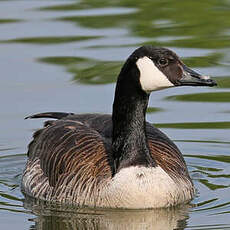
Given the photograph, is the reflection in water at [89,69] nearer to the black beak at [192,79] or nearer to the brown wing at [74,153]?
the brown wing at [74,153]

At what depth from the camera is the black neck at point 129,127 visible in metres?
13.0

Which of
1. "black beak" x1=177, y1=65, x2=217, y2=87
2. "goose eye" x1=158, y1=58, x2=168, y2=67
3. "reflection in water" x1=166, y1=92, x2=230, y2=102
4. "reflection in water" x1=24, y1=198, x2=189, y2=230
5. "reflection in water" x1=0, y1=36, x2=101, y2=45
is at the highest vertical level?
"goose eye" x1=158, y1=58, x2=168, y2=67

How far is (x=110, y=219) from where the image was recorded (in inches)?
509

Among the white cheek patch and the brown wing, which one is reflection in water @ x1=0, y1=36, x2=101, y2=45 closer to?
the brown wing

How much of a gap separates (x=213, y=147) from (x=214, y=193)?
189 cm

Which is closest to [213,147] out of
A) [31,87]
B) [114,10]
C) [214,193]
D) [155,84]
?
[214,193]

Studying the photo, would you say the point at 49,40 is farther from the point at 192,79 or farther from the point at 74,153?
the point at 192,79

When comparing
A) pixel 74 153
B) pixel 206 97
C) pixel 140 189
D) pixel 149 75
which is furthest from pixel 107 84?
pixel 149 75

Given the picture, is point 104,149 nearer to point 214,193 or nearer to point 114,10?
point 214,193

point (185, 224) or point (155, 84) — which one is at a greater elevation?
point (155, 84)

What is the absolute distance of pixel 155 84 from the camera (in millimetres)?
12836

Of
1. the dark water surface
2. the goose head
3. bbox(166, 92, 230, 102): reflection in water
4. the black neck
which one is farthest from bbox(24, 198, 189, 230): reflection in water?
bbox(166, 92, 230, 102): reflection in water

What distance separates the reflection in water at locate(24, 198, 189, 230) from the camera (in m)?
12.7

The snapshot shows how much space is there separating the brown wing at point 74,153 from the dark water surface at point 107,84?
467 millimetres
